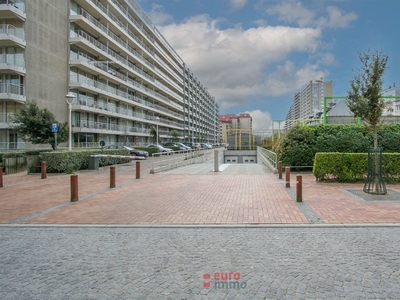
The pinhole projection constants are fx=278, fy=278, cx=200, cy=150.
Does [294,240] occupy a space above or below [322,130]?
below

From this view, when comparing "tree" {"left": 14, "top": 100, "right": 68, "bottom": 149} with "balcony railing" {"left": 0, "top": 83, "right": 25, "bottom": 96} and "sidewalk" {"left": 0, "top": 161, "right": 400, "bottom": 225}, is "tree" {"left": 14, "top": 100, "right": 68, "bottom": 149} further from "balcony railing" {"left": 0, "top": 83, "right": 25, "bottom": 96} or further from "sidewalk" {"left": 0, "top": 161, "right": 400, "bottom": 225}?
"sidewalk" {"left": 0, "top": 161, "right": 400, "bottom": 225}

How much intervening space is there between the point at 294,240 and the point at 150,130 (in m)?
50.7

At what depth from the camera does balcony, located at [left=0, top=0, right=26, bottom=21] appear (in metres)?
24.4

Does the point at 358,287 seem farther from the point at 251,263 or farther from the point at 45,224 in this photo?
the point at 45,224

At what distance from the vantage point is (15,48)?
84.7ft

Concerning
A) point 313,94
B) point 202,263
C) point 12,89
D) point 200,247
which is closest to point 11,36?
point 12,89

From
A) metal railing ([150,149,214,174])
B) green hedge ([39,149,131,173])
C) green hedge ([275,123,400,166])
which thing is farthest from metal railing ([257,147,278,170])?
green hedge ([39,149,131,173])

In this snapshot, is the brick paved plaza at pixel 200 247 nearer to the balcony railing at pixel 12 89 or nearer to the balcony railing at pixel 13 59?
the balcony railing at pixel 12 89

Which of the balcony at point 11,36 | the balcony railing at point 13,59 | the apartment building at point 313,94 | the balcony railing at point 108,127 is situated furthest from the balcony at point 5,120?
the apartment building at point 313,94

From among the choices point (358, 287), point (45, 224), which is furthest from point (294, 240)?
point (45, 224)

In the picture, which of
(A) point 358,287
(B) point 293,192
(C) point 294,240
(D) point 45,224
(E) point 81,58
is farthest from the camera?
(E) point 81,58

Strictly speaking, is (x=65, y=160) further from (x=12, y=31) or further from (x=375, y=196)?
(x=12, y=31)

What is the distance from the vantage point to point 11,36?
24359 millimetres

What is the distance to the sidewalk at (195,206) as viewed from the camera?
20.9 ft
